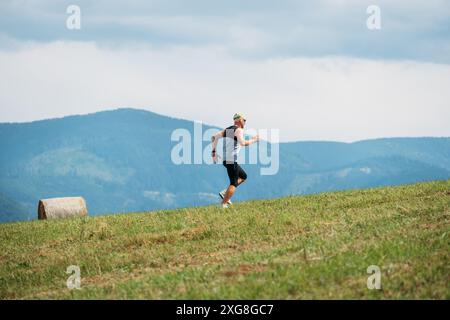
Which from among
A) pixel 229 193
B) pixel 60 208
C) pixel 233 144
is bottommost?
pixel 60 208

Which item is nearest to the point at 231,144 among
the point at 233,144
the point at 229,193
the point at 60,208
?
the point at 233,144

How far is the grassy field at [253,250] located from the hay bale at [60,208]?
23.5 ft

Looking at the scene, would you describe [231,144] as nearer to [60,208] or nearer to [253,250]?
[253,250]

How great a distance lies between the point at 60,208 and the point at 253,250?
62.6 feet

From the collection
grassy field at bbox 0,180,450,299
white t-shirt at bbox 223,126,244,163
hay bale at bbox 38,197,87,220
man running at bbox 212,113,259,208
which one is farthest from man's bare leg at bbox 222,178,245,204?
hay bale at bbox 38,197,87,220

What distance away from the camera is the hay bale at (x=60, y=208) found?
32688 millimetres

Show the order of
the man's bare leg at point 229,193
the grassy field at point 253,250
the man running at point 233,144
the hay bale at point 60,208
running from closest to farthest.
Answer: the grassy field at point 253,250 → the man running at point 233,144 → the man's bare leg at point 229,193 → the hay bale at point 60,208

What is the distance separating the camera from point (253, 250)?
15594mm

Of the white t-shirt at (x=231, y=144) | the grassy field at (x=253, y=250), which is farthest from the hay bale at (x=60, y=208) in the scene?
the white t-shirt at (x=231, y=144)

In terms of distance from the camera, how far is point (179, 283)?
1270cm

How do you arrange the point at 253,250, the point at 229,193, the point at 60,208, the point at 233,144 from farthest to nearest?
the point at 60,208, the point at 229,193, the point at 233,144, the point at 253,250

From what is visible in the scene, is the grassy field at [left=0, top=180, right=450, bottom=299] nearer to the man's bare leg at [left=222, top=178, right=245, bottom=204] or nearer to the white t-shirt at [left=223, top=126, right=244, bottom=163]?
the man's bare leg at [left=222, top=178, right=245, bottom=204]

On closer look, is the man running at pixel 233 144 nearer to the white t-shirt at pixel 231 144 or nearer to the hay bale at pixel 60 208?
the white t-shirt at pixel 231 144
